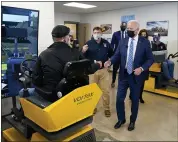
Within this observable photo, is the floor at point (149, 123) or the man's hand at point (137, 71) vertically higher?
the man's hand at point (137, 71)

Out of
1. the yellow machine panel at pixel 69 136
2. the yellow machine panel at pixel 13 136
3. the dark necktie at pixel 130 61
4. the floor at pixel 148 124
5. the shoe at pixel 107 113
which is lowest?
the floor at pixel 148 124

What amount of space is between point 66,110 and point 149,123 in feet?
6.16

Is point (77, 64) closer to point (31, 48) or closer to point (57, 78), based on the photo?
point (57, 78)

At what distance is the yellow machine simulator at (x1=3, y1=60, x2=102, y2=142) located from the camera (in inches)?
66.6

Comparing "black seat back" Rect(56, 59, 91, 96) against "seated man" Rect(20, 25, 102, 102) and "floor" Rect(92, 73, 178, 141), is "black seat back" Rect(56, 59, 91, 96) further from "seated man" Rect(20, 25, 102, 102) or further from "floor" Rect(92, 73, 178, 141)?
"floor" Rect(92, 73, 178, 141)

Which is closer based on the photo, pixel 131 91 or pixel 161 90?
pixel 131 91

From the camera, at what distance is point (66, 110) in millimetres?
1728

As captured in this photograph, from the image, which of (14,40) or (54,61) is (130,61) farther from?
(14,40)

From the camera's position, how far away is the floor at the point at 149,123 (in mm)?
2695

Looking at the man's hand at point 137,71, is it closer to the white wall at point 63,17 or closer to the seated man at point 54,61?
the seated man at point 54,61

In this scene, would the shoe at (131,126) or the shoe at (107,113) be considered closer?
the shoe at (131,126)

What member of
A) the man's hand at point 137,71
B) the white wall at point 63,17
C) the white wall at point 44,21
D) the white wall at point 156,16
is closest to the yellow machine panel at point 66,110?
the man's hand at point 137,71

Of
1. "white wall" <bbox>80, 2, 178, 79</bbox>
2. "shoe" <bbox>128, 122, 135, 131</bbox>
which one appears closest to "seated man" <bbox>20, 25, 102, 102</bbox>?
"shoe" <bbox>128, 122, 135, 131</bbox>

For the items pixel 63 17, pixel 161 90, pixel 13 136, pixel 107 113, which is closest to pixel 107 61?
pixel 107 113
